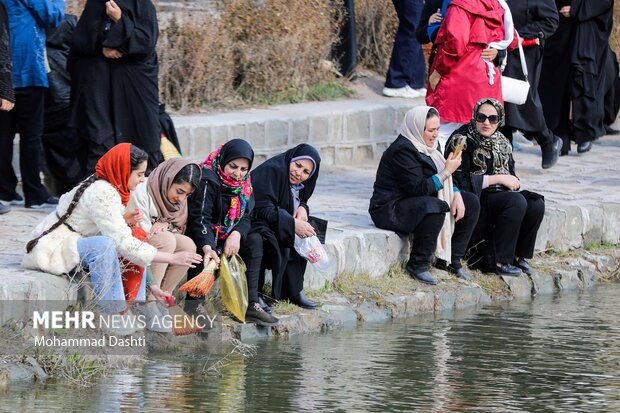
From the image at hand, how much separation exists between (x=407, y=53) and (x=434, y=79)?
2.73 metres

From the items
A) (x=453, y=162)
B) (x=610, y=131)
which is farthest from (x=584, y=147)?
(x=453, y=162)

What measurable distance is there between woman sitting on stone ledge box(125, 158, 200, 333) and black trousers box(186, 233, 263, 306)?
0.25 meters

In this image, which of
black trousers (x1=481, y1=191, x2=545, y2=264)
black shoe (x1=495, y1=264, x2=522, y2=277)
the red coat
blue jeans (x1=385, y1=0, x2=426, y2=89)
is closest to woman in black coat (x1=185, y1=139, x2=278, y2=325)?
black trousers (x1=481, y1=191, x2=545, y2=264)

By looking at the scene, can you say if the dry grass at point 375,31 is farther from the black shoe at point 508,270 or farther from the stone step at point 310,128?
the black shoe at point 508,270

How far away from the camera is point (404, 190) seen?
9.44 metres

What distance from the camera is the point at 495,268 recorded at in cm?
995

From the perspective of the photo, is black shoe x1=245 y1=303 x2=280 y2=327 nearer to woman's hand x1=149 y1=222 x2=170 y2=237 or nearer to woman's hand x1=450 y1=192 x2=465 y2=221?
woman's hand x1=149 y1=222 x2=170 y2=237

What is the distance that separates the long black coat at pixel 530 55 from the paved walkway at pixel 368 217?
56 cm

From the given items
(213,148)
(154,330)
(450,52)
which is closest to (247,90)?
(213,148)

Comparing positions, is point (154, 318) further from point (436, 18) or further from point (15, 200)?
point (436, 18)

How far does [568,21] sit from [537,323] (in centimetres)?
488

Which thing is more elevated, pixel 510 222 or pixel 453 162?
pixel 453 162

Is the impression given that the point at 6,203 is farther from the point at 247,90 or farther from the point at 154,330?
the point at 247,90

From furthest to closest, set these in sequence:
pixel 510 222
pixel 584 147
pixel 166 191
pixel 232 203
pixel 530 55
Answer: pixel 584 147, pixel 530 55, pixel 510 222, pixel 232 203, pixel 166 191
